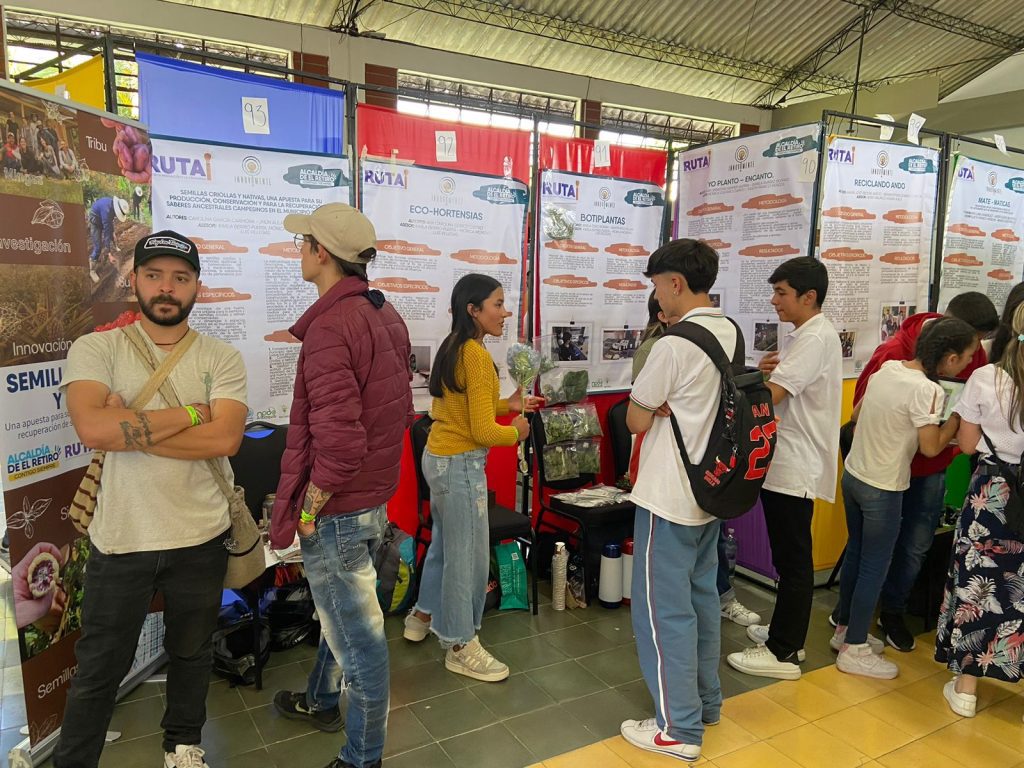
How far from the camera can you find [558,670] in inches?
112

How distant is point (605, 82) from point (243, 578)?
9.08 meters

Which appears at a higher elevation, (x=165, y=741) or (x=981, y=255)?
(x=981, y=255)

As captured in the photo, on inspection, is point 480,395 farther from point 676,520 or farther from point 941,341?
point 941,341

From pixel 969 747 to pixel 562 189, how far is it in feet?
10.1

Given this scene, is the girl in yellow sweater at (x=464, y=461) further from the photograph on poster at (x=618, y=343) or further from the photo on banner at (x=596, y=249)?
the photograph on poster at (x=618, y=343)

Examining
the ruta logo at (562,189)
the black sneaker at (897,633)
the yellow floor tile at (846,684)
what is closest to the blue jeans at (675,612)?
the yellow floor tile at (846,684)

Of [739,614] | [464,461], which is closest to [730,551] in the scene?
[739,614]

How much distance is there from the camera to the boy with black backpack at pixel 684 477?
82.4 inches

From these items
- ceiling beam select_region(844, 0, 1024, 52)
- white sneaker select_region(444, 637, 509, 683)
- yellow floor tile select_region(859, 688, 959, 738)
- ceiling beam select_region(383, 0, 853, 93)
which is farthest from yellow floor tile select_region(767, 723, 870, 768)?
ceiling beam select_region(844, 0, 1024, 52)

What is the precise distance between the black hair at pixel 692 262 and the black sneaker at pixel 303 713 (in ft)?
6.40

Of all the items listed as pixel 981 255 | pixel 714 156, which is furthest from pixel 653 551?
pixel 981 255

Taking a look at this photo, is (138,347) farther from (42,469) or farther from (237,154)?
(237,154)

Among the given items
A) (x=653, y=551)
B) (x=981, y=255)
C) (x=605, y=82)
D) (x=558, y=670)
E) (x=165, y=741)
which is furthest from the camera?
(x=605, y=82)

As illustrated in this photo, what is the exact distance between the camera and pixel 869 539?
2.81 metres
